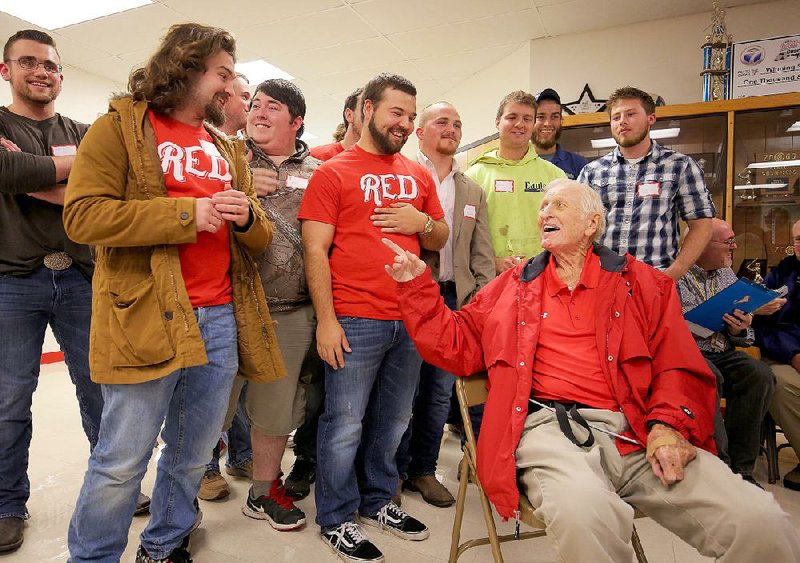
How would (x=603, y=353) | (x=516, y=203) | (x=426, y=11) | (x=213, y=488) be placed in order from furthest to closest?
(x=426, y=11) → (x=516, y=203) → (x=213, y=488) → (x=603, y=353)

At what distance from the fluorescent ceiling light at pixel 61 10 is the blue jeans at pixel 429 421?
4.38 m

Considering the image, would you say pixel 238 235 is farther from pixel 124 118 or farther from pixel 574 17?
pixel 574 17

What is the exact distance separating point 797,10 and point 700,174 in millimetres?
3336

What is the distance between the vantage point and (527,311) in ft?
5.90

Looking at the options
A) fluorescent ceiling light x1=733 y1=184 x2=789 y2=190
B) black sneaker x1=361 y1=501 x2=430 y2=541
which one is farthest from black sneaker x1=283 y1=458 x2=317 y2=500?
fluorescent ceiling light x1=733 y1=184 x2=789 y2=190

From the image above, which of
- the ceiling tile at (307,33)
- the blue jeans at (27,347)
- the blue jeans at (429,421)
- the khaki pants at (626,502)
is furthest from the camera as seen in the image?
the ceiling tile at (307,33)

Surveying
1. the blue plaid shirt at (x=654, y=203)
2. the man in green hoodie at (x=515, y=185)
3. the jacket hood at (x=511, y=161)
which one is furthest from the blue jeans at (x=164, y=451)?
the blue plaid shirt at (x=654, y=203)

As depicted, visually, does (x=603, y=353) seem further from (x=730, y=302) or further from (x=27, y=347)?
(x=27, y=347)

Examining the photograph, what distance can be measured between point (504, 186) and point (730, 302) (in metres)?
1.28

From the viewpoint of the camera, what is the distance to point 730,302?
105 inches

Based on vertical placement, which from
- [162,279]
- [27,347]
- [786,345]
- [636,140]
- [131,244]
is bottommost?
[786,345]

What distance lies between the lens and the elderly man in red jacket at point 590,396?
1378 millimetres

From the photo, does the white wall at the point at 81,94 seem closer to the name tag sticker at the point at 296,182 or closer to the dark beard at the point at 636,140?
the name tag sticker at the point at 296,182

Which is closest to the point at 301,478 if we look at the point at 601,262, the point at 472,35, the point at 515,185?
the point at 601,262
